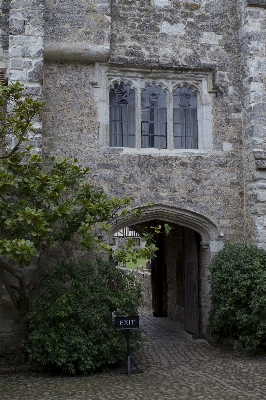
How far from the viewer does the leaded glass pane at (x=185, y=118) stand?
30.5 ft

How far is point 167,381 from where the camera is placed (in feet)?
21.7

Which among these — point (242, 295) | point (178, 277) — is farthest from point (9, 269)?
point (178, 277)

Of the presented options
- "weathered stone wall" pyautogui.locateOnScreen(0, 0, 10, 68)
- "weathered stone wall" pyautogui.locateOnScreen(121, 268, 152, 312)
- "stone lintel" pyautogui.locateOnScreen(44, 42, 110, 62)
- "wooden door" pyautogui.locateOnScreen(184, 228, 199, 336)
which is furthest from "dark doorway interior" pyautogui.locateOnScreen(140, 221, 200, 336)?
"weathered stone wall" pyautogui.locateOnScreen(0, 0, 10, 68)

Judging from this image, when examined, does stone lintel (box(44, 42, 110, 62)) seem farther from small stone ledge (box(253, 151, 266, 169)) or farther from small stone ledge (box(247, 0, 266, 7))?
small stone ledge (box(253, 151, 266, 169))

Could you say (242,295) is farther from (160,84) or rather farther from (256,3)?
(256,3)

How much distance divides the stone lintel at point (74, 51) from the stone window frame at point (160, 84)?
0.24 meters

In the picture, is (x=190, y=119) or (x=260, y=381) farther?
(x=190, y=119)

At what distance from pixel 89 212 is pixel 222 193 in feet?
10.1

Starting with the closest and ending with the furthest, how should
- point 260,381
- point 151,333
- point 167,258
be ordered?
point 260,381, point 151,333, point 167,258

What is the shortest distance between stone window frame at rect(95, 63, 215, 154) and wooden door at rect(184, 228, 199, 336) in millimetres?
1867

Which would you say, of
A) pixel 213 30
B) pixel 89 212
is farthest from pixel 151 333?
pixel 213 30

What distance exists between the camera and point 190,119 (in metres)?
9.35

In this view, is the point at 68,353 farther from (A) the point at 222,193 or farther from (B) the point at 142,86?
(B) the point at 142,86

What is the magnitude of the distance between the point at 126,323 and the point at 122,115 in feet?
12.3
